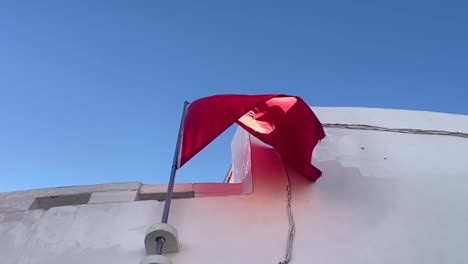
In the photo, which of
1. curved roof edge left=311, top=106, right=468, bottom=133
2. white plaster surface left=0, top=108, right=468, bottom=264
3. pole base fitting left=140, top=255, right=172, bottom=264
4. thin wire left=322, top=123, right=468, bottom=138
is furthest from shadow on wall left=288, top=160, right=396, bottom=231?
pole base fitting left=140, top=255, right=172, bottom=264

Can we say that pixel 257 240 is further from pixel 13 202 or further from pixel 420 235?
pixel 13 202

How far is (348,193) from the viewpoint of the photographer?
8.89ft

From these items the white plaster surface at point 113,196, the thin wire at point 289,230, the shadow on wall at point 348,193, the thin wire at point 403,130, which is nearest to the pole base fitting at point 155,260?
the thin wire at point 289,230

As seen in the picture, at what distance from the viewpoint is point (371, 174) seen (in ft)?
9.48

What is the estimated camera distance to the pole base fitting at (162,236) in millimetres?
2119

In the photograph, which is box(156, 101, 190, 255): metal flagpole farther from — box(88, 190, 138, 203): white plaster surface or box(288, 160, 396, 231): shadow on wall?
box(288, 160, 396, 231): shadow on wall

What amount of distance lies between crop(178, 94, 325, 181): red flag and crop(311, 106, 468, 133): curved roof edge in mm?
674

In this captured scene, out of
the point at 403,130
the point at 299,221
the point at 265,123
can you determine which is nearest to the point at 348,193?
the point at 299,221

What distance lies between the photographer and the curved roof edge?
345 centimetres

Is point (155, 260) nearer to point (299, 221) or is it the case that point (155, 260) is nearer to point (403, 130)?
A: point (299, 221)

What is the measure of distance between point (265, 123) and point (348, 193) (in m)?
0.72

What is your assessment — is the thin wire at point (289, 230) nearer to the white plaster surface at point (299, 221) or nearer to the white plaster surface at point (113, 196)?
the white plaster surface at point (299, 221)

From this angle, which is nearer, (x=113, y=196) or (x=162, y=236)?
(x=162, y=236)

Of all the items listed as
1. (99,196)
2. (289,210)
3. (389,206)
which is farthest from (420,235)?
(99,196)
